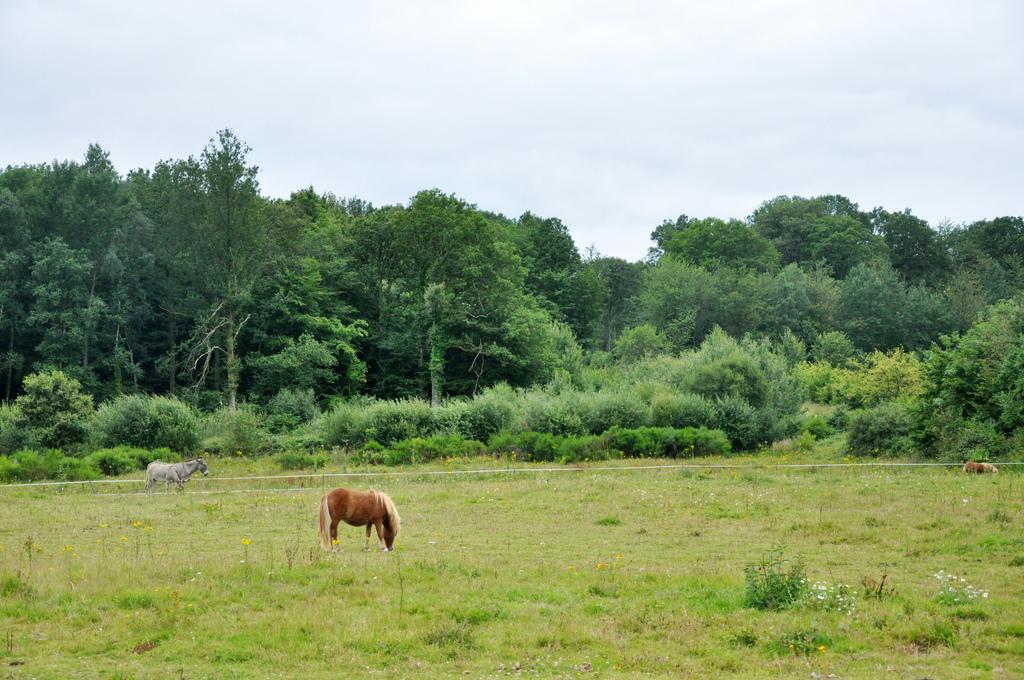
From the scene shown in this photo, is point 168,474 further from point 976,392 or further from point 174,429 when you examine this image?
point 976,392

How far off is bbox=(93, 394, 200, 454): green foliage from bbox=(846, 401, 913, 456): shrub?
94.6 ft

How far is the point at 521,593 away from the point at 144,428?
1232 inches

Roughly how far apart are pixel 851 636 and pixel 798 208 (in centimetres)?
11794

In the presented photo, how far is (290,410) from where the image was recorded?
53219 mm

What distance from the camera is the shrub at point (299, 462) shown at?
117ft

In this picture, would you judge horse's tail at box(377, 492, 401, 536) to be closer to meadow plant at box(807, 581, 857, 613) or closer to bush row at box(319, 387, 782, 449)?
meadow plant at box(807, 581, 857, 613)

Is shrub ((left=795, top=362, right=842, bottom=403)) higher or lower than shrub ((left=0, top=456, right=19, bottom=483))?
higher

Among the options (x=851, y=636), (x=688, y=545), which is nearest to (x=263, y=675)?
(x=851, y=636)

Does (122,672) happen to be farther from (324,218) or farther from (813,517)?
(324,218)

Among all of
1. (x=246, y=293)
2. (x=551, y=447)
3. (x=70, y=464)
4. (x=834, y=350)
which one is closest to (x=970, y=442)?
(x=551, y=447)

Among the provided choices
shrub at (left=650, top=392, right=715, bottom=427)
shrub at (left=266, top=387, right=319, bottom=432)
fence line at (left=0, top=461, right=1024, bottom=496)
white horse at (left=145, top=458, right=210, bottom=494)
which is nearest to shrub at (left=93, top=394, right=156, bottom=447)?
fence line at (left=0, top=461, right=1024, bottom=496)

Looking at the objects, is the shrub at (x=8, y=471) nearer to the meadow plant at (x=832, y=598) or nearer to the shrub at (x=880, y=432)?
the meadow plant at (x=832, y=598)

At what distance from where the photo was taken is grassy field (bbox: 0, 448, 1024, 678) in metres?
10.8

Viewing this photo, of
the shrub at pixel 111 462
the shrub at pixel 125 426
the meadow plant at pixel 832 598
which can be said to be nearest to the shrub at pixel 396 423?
the shrub at pixel 125 426
